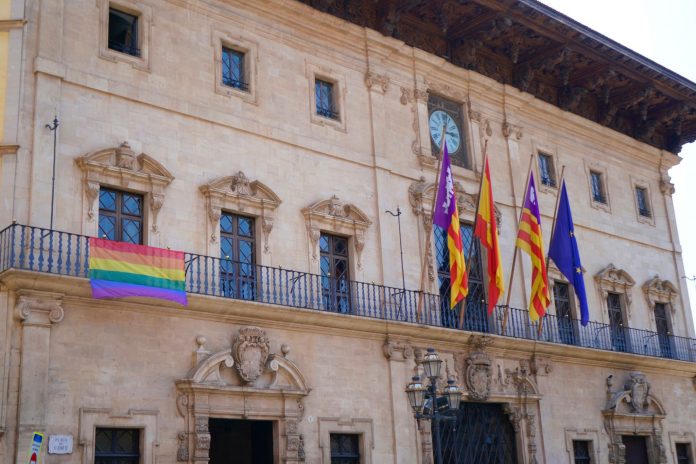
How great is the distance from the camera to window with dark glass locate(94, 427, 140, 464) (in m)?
14.9

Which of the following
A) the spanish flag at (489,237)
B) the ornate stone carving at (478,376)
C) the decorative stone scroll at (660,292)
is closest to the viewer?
the spanish flag at (489,237)

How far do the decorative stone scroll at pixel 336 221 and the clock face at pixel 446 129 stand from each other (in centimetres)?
356

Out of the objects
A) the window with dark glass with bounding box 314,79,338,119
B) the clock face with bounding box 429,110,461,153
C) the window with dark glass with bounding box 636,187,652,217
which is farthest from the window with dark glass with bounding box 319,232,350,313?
the window with dark glass with bounding box 636,187,652,217

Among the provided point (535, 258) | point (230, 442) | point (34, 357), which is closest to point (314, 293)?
point (230, 442)

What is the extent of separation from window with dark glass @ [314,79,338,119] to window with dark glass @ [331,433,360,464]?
6.55 metres

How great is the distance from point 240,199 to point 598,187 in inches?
495

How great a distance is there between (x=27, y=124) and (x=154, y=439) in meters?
5.36

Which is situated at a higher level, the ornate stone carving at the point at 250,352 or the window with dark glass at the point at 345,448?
the ornate stone carving at the point at 250,352

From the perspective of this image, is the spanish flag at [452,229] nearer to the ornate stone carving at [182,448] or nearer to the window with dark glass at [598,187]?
the ornate stone carving at [182,448]

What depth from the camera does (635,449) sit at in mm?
24344

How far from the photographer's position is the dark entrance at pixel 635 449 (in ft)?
79.1

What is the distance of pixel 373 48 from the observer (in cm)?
2122

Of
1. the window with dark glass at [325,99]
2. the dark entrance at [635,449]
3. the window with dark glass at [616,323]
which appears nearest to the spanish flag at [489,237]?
the window with dark glass at [325,99]

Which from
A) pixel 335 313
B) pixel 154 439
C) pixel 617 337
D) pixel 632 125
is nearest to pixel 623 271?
pixel 617 337
